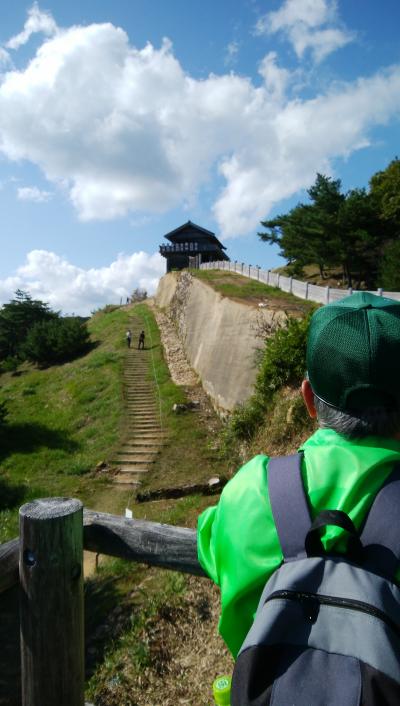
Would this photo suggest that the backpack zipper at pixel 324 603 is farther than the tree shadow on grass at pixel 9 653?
No

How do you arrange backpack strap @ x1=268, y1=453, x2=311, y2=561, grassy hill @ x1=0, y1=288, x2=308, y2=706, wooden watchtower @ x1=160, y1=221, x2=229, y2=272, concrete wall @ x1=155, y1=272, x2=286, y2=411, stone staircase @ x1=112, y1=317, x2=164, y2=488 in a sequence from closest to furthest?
backpack strap @ x1=268, y1=453, x2=311, y2=561, grassy hill @ x1=0, y1=288, x2=308, y2=706, stone staircase @ x1=112, y1=317, x2=164, y2=488, concrete wall @ x1=155, y1=272, x2=286, y2=411, wooden watchtower @ x1=160, y1=221, x2=229, y2=272

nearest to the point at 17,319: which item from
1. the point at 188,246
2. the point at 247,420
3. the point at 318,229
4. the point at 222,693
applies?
the point at 188,246

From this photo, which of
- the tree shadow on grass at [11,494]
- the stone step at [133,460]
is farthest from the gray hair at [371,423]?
the stone step at [133,460]

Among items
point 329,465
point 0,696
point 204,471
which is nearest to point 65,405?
point 204,471

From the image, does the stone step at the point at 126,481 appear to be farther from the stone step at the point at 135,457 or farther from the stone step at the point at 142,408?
the stone step at the point at 142,408

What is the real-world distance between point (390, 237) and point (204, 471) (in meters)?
21.9

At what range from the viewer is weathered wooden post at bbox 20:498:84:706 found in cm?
218

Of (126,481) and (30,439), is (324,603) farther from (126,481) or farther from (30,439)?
(30,439)

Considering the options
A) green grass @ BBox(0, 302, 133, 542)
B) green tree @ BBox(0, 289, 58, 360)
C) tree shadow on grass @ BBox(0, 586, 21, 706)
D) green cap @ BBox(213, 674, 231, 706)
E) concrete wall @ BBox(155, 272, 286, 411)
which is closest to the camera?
green cap @ BBox(213, 674, 231, 706)

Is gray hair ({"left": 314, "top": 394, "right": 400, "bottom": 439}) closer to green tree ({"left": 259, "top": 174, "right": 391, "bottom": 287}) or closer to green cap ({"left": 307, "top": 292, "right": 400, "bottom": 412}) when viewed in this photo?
green cap ({"left": 307, "top": 292, "right": 400, "bottom": 412})

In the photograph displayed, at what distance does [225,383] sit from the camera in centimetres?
1529

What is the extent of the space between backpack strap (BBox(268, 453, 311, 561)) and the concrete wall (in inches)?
449

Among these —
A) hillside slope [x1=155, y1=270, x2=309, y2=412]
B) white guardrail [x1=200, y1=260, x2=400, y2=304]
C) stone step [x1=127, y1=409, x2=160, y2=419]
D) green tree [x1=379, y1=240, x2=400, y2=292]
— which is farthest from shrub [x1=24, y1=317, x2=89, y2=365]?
green tree [x1=379, y1=240, x2=400, y2=292]

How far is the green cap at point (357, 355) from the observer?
1419mm
